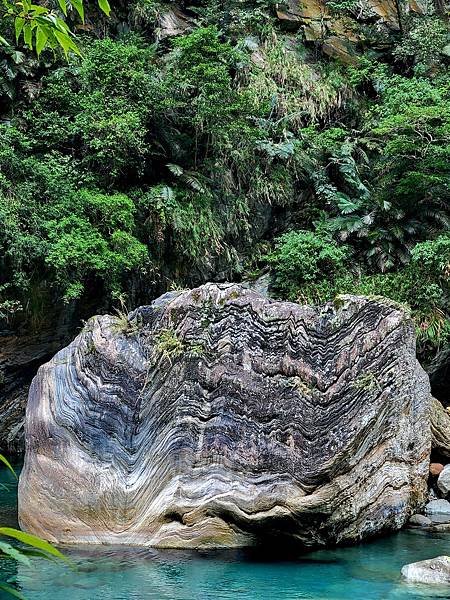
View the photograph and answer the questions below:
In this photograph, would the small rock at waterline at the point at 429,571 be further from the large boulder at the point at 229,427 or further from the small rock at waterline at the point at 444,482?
the small rock at waterline at the point at 444,482

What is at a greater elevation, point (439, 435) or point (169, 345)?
point (169, 345)

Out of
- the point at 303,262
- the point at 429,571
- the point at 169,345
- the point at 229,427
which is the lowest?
the point at 429,571

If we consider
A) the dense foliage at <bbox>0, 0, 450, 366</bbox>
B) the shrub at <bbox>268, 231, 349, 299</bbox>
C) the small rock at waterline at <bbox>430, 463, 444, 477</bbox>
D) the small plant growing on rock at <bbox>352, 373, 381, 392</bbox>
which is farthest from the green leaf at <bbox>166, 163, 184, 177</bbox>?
the small rock at waterline at <bbox>430, 463, 444, 477</bbox>

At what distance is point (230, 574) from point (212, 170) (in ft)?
32.2

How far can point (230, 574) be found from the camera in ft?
21.4

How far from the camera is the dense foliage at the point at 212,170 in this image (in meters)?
11.6

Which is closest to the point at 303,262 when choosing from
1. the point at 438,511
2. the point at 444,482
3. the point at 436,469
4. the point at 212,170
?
the point at 212,170

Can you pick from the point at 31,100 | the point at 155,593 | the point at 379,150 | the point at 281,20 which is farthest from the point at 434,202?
the point at 155,593

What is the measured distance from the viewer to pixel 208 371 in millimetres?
8148

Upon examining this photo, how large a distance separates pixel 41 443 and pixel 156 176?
753 cm

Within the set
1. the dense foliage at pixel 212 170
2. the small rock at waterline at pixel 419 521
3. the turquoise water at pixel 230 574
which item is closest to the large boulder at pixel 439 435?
the small rock at waterline at pixel 419 521

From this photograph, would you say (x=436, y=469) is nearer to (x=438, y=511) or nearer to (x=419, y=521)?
(x=438, y=511)

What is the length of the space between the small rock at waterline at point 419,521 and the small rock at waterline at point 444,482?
729 millimetres

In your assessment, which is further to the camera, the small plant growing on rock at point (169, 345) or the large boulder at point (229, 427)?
the small plant growing on rock at point (169, 345)
